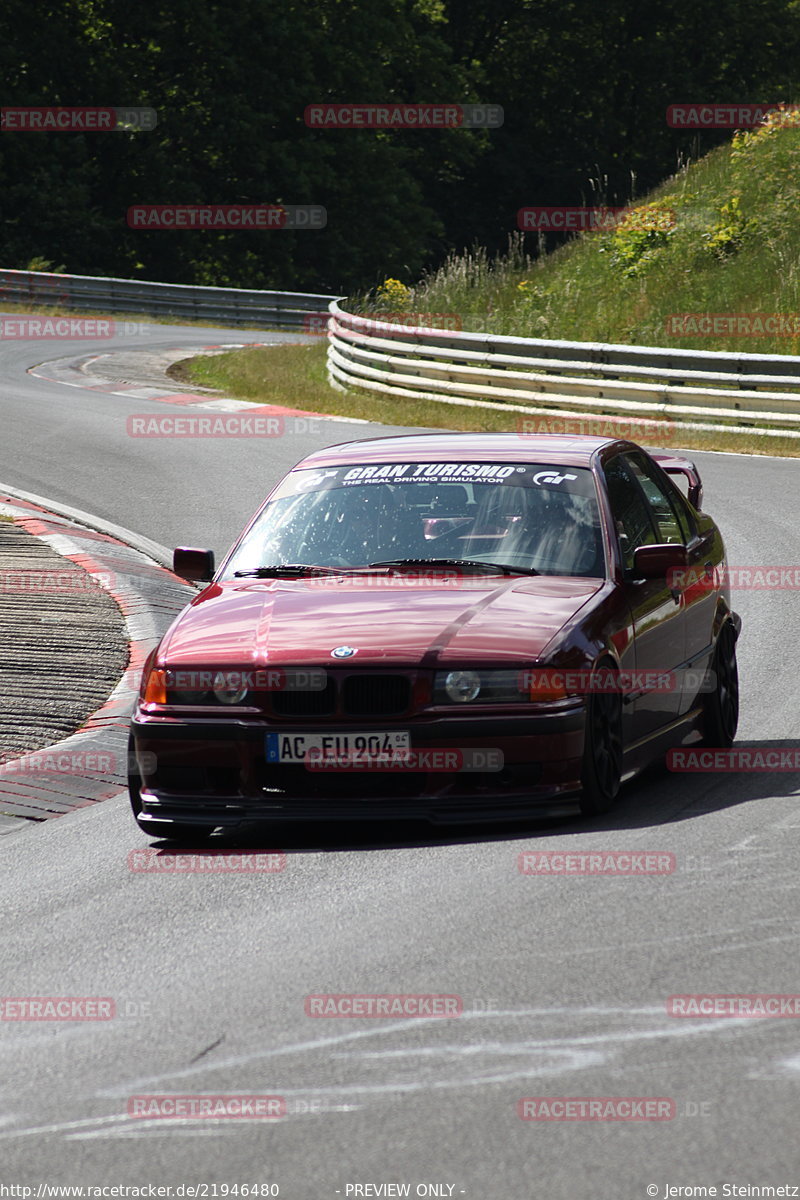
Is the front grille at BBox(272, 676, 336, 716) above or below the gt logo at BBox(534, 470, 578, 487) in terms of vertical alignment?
below

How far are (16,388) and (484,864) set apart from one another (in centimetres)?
2153

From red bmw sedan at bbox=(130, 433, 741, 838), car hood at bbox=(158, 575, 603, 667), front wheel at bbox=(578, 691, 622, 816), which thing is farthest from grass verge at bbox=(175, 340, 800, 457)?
front wheel at bbox=(578, 691, 622, 816)

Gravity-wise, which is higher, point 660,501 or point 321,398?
point 660,501

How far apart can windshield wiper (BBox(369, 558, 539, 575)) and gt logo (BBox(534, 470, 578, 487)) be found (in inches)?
20.4

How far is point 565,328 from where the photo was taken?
28.2 meters

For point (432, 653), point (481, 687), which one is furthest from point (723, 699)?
point (432, 653)

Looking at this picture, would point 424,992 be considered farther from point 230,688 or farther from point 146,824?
point 146,824

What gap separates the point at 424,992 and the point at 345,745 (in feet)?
5.82

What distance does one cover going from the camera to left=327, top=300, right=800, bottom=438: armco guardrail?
2166cm

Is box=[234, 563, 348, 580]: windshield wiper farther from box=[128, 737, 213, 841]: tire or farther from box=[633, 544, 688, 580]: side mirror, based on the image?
box=[633, 544, 688, 580]: side mirror

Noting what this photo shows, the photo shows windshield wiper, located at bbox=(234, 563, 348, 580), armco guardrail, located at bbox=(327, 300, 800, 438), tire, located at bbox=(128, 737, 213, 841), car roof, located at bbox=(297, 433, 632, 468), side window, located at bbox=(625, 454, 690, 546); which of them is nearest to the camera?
tire, located at bbox=(128, 737, 213, 841)

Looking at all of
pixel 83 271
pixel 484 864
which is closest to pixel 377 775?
pixel 484 864

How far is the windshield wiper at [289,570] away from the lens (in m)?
7.59

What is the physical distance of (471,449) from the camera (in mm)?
8195
